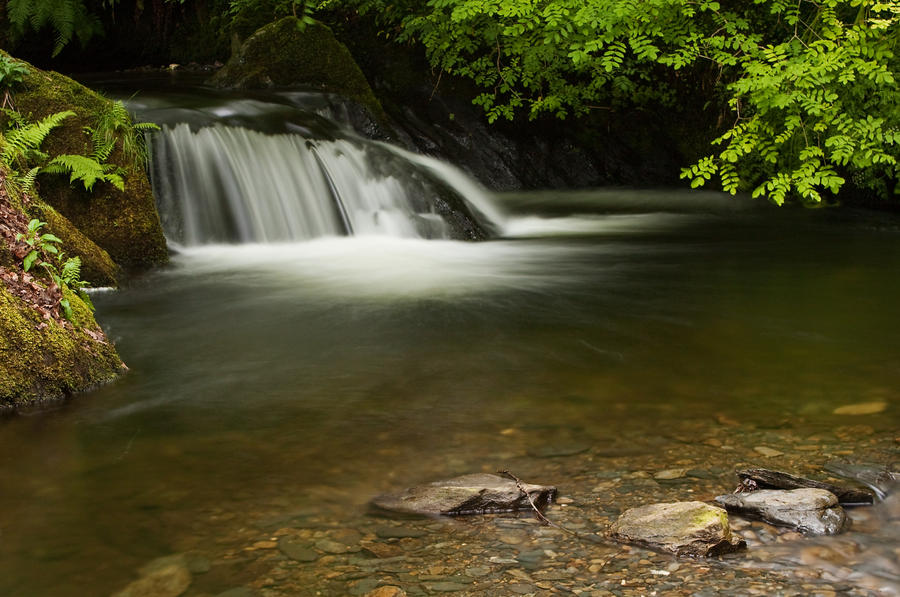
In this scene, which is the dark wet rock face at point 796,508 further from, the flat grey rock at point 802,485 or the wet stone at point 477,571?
the wet stone at point 477,571

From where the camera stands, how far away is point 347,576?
281cm

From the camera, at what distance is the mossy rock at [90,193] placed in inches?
302

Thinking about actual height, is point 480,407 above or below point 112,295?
below

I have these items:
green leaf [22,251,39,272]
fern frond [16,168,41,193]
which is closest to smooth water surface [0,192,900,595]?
green leaf [22,251,39,272]

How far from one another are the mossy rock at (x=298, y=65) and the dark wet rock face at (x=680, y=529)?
10622 millimetres

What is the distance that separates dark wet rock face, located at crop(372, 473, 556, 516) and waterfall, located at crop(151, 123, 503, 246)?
6335 millimetres

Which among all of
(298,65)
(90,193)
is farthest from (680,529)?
(298,65)

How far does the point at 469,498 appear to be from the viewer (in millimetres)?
3291

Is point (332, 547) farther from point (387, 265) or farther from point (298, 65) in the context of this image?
point (298, 65)

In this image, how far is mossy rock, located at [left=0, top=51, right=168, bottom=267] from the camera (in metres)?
7.68

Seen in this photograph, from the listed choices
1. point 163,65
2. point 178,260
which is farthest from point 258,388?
point 163,65

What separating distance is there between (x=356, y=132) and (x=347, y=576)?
10289mm

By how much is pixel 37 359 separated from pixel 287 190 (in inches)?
213

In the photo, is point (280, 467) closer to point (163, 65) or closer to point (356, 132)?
point (356, 132)
